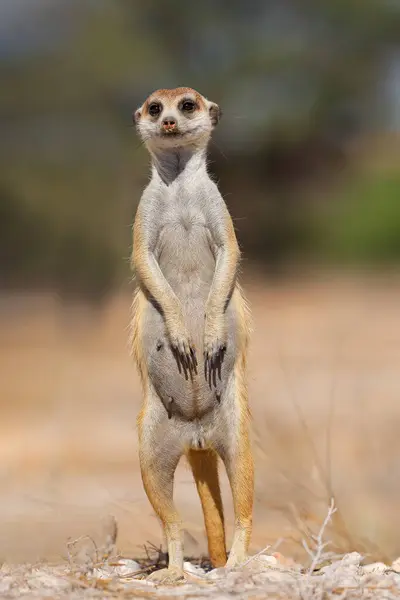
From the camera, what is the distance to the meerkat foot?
4.06 m

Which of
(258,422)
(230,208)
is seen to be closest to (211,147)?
(230,208)

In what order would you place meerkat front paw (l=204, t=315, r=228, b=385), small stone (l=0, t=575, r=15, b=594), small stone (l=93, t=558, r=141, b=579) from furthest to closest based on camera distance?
1. meerkat front paw (l=204, t=315, r=228, b=385)
2. small stone (l=93, t=558, r=141, b=579)
3. small stone (l=0, t=575, r=15, b=594)

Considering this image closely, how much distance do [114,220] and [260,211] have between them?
416 centimetres

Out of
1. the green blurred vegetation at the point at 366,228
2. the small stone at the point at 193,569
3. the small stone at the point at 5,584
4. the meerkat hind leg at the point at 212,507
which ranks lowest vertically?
the small stone at the point at 193,569

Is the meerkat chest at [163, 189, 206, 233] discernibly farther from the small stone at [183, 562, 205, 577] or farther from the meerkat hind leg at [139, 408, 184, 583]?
the small stone at [183, 562, 205, 577]

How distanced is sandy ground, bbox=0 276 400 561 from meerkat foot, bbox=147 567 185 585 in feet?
3.21

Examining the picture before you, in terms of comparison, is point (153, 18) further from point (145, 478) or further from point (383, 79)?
point (145, 478)

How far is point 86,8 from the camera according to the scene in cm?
1944

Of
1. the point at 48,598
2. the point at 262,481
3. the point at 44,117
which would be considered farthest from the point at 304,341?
the point at 48,598

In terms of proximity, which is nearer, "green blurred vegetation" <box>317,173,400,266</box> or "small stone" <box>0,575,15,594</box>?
"small stone" <box>0,575,15,594</box>

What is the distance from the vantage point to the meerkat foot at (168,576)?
4.06 meters

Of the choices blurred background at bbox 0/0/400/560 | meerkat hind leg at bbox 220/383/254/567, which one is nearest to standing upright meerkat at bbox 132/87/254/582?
meerkat hind leg at bbox 220/383/254/567

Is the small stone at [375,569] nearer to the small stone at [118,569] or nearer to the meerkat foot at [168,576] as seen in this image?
the meerkat foot at [168,576]

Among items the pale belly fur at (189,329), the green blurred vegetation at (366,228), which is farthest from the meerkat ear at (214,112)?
the green blurred vegetation at (366,228)
